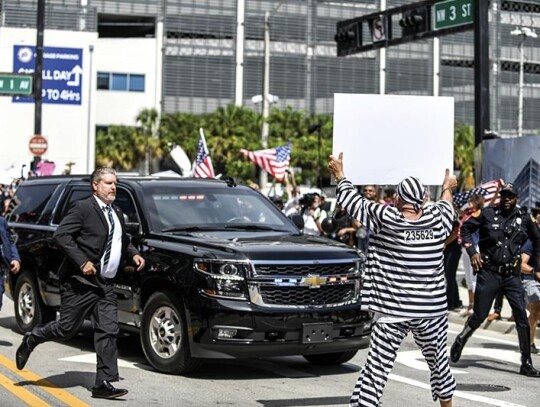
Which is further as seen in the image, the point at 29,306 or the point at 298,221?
the point at 29,306

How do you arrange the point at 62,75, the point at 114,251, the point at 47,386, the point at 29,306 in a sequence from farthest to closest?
the point at 62,75, the point at 29,306, the point at 47,386, the point at 114,251

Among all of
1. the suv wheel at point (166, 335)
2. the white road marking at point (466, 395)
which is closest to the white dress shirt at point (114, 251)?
the suv wheel at point (166, 335)

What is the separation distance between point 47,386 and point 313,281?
2.43 metres

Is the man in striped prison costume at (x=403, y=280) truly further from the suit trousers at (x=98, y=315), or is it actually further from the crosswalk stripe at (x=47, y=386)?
the crosswalk stripe at (x=47, y=386)

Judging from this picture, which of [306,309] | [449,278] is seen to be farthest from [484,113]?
[306,309]

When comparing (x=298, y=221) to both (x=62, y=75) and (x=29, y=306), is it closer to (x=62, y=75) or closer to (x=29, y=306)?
(x=29, y=306)

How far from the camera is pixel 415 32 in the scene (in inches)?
882

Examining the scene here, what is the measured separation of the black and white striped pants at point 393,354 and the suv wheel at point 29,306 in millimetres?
5590

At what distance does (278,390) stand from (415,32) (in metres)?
14.5

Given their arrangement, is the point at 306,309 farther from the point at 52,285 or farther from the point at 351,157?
the point at 52,285

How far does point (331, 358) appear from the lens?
34.7 feet

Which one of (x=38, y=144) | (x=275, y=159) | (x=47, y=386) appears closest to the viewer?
(x=47, y=386)

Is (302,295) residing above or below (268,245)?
below

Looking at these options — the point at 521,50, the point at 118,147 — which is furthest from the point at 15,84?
the point at 118,147
